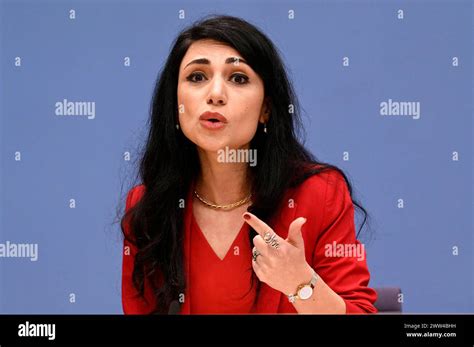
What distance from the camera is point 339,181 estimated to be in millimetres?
1440

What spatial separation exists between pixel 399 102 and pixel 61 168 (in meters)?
0.91

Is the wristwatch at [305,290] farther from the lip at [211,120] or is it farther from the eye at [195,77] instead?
the eye at [195,77]

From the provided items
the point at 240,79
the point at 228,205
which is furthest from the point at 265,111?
the point at 228,205

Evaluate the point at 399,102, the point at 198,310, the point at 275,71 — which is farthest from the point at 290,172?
the point at 399,102

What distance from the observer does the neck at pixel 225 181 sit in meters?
1.46

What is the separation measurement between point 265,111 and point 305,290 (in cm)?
42

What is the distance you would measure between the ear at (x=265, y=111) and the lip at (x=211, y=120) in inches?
4.7

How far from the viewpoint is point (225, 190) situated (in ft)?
4.81

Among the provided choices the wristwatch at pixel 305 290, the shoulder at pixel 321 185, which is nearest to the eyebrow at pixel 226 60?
the shoulder at pixel 321 185

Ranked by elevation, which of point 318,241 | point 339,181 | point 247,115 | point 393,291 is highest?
point 247,115

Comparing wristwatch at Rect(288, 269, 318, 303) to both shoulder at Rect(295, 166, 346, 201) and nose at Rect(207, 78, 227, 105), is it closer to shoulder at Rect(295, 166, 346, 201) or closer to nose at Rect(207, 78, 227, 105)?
shoulder at Rect(295, 166, 346, 201)

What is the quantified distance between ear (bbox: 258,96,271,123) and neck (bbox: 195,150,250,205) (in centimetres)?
10

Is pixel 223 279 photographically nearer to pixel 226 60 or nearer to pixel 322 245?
pixel 322 245

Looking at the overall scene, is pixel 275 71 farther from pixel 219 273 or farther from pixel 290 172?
pixel 219 273
